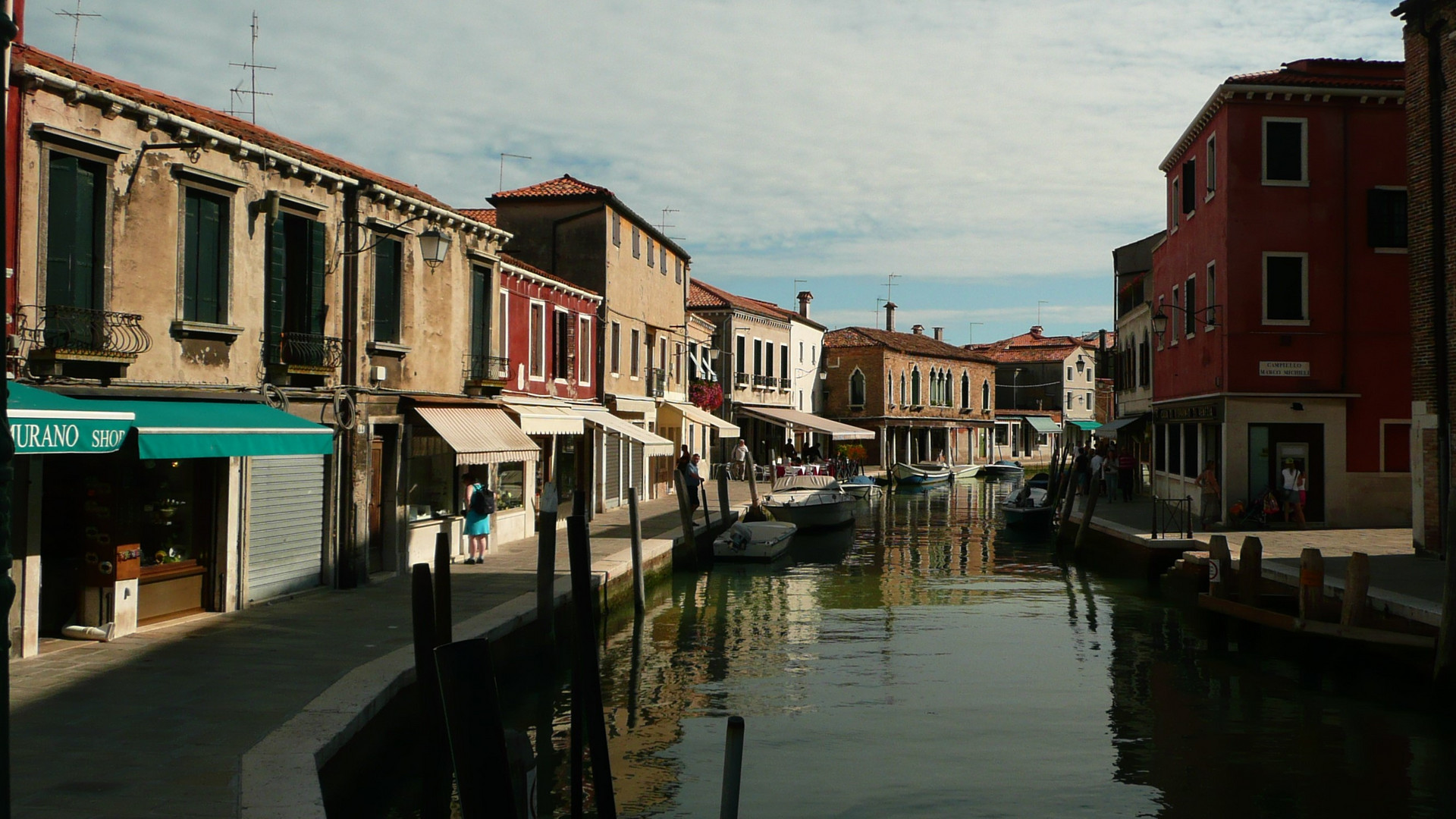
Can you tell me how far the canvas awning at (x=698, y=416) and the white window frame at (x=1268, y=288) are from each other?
51.5 feet

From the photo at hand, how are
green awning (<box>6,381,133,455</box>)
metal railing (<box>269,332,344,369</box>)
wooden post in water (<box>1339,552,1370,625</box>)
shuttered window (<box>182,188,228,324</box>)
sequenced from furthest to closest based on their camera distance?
metal railing (<box>269,332,344,369</box>)
wooden post in water (<box>1339,552,1370,625</box>)
shuttered window (<box>182,188,228,324</box>)
green awning (<box>6,381,133,455</box>)

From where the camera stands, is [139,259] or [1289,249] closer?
[139,259]

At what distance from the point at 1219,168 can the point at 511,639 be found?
16462 mm

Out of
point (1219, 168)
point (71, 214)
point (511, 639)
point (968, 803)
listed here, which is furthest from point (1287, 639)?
point (71, 214)

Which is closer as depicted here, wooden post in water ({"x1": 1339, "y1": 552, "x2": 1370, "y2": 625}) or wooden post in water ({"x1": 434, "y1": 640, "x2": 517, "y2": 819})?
wooden post in water ({"x1": 434, "y1": 640, "x2": 517, "y2": 819})

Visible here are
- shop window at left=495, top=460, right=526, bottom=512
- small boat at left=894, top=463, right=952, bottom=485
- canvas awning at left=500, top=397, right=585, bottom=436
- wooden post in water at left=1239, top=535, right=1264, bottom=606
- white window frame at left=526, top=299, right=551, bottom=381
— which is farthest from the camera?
small boat at left=894, top=463, right=952, bottom=485

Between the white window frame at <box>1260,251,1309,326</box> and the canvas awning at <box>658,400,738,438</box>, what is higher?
the white window frame at <box>1260,251,1309,326</box>

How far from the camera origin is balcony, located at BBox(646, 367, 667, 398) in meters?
30.0

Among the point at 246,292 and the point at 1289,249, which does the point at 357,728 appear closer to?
the point at 246,292

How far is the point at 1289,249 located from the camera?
68.1 ft

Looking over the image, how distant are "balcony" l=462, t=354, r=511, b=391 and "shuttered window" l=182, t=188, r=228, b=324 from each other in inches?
227

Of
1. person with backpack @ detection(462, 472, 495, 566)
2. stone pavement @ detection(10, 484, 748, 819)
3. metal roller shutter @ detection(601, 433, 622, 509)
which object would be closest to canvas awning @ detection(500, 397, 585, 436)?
person with backpack @ detection(462, 472, 495, 566)

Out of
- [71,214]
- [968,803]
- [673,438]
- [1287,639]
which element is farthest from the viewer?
[673,438]

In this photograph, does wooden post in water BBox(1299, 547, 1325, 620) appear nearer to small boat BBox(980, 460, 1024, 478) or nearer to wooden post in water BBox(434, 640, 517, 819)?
wooden post in water BBox(434, 640, 517, 819)
